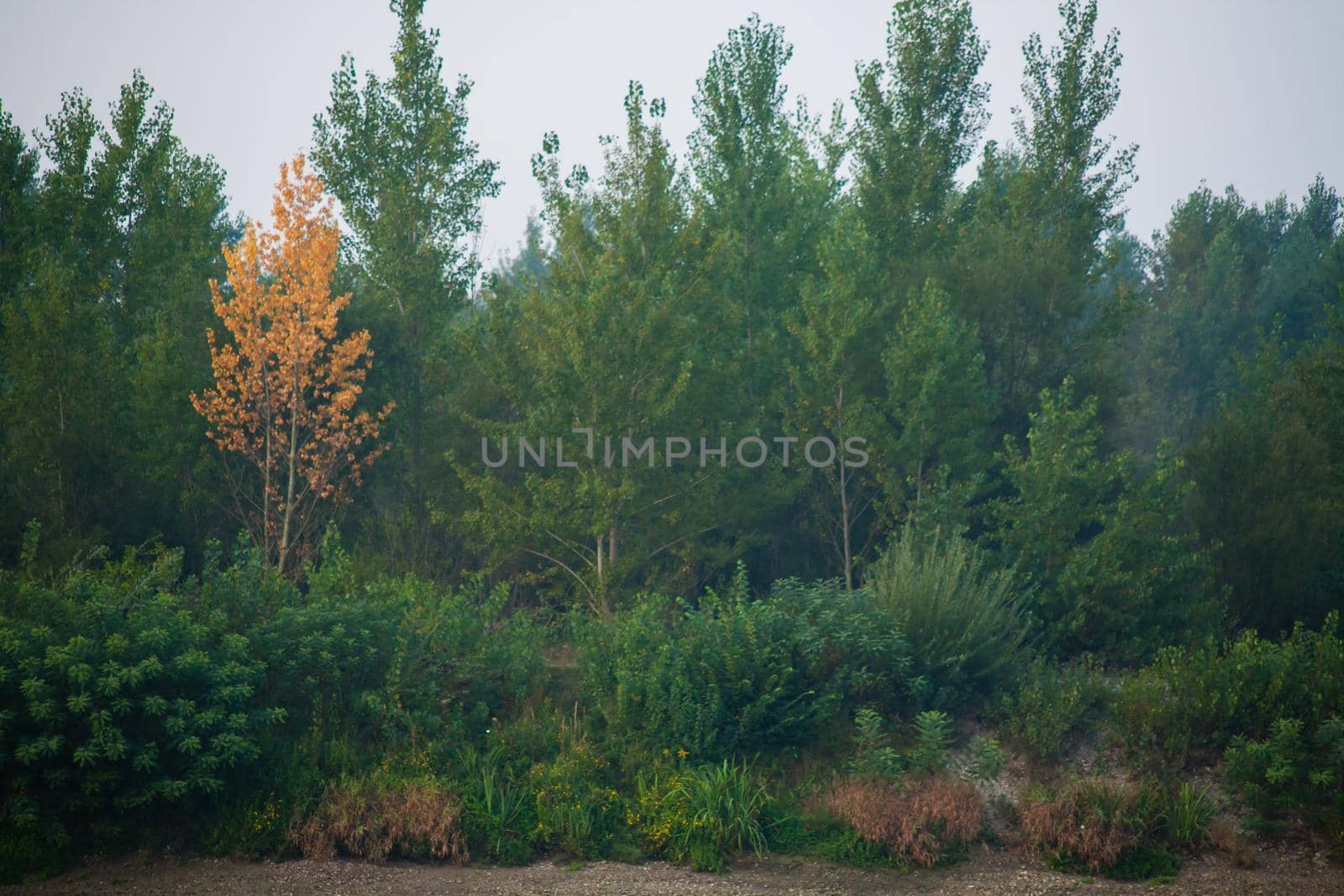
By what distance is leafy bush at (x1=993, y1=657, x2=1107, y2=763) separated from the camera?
470 inches

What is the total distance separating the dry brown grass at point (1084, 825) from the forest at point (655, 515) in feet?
0.14

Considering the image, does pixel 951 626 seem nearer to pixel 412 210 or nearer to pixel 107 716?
pixel 107 716

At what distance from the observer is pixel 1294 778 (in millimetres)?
10234

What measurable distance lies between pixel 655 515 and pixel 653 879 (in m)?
9.45

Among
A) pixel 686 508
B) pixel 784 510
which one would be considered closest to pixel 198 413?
pixel 686 508

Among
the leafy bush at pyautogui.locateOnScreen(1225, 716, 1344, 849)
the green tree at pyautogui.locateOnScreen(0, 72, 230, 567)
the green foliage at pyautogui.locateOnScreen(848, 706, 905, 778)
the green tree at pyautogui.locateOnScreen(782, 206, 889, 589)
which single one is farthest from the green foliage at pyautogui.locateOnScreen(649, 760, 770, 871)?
the green tree at pyautogui.locateOnScreen(0, 72, 230, 567)

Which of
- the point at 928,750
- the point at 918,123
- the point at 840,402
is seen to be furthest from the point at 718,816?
the point at 918,123

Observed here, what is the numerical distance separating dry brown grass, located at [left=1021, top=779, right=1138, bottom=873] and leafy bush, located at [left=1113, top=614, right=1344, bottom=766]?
4.28 feet

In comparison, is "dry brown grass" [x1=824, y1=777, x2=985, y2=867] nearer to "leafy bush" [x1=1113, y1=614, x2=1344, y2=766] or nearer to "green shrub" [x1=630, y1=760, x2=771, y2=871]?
"green shrub" [x1=630, y1=760, x2=771, y2=871]

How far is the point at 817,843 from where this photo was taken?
1038 centimetres

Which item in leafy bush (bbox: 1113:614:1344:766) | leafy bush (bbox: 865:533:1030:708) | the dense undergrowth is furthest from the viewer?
leafy bush (bbox: 865:533:1030:708)

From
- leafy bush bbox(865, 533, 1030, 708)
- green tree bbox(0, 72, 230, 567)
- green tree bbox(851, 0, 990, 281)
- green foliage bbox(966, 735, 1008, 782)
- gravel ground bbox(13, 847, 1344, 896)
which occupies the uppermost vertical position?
green tree bbox(851, 0, 990, 281)

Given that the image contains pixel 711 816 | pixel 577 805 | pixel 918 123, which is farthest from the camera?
pixel 918 123

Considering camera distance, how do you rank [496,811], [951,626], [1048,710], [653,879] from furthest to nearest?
[951,626], [1048,710], [496,811], [653,879]
